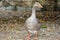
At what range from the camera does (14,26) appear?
688 centimetres

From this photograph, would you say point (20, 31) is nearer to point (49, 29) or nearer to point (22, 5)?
point (49, 29)

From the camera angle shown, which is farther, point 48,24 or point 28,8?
point 28,8

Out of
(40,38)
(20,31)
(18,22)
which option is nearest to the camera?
(40,38)

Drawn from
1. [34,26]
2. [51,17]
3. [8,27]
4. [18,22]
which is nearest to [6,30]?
[8,27]

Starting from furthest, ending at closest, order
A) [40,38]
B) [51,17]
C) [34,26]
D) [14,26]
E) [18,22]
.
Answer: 1. [51,17]
2. [18,22]
3. [14,26]
4. [40,38]
5. [34,26]

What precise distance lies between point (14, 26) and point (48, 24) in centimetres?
123

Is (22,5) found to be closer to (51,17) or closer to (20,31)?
(51,17)

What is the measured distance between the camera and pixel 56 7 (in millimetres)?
9531

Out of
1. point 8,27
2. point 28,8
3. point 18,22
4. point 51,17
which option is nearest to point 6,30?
point 8,27

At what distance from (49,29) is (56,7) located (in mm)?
3058

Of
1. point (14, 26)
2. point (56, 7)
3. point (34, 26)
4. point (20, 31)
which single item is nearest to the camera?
point (34, 26)

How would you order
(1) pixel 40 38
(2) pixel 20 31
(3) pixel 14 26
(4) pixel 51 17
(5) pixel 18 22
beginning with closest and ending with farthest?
(1) pixel 40 38 < (2) pixel 20 31 < (3) pixel 14 26 < (5) pixel 18 22 < (4) pixel 51 17

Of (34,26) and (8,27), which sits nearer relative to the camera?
(34,26)

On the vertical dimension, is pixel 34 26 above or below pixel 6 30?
above
